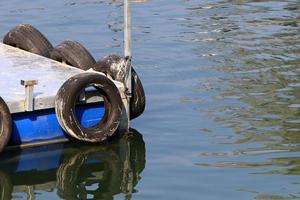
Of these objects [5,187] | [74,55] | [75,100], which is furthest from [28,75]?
[5,187]

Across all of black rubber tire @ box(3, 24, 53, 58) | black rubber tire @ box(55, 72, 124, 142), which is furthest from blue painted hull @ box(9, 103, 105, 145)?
black rubber tire @ box(3, 24, 53, 58)

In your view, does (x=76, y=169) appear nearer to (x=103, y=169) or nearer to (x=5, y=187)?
(x=103, y=169)

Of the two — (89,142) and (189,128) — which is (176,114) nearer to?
(189,128)

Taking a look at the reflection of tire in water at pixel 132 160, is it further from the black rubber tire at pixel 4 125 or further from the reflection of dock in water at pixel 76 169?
the black rubber tire at pixel 4 125

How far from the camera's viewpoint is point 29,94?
439 inches

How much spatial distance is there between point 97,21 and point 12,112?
8.41m

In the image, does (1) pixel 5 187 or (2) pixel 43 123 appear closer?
(1) pixel 5 187

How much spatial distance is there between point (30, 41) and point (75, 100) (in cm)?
292

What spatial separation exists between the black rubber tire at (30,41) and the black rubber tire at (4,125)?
2.94 metres

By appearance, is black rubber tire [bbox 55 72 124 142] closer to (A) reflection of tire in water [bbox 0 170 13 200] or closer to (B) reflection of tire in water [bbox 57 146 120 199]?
(B) reflection of tire in water [bbox 57 146 120 199]

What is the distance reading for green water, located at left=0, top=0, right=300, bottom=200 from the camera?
10.6 metres

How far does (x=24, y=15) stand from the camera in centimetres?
1991

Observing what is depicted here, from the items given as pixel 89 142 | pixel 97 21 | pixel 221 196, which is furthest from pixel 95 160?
pixel 97 21

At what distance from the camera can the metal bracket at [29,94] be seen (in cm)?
1111
